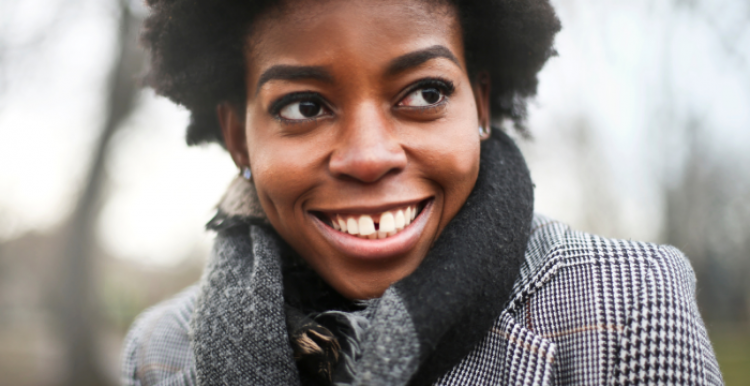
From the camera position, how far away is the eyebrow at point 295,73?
148 centimetres

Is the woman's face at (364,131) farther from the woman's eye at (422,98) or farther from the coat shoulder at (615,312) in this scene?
the coat shoulder at (615,312)

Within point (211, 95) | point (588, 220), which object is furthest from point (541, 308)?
point (588, 220)

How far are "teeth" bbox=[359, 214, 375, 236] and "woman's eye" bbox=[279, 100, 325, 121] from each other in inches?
15.5

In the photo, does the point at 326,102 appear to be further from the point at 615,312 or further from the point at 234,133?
the point at 615,312

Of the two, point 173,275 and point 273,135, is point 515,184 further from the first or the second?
point 173,275

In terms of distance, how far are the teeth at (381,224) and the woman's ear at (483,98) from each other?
576mm

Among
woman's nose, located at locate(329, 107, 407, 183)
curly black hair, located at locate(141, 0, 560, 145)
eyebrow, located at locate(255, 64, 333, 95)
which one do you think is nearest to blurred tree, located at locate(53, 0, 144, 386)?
curly black hair, located at locate(141, 0, 560, 145)

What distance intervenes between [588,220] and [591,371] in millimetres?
8046

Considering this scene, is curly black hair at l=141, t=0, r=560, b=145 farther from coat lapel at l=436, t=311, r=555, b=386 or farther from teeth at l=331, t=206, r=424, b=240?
coat lapel at l=436, t=311, r=555, b=386

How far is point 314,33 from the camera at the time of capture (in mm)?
1480

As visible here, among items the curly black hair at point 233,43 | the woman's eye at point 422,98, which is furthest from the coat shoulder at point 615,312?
the curly black hair at point 233,43

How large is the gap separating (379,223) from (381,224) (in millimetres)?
12

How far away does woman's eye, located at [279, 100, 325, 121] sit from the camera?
1.57 m

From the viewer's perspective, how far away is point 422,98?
61.2 inches
